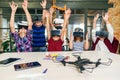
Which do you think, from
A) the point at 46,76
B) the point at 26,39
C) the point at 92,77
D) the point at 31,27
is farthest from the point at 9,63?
the point at 31,27

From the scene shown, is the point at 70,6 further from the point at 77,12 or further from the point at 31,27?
the point at 31,27

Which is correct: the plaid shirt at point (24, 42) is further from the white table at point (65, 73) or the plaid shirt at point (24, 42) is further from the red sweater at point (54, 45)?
the white table at point (65, 73)

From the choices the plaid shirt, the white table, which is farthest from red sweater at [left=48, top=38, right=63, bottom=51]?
the white table

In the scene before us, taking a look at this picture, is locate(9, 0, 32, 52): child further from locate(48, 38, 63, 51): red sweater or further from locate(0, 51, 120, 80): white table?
locate(0, 51, 120, 80): white table

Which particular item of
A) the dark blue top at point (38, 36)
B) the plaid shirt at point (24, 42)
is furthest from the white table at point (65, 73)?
the dark blue top at point (38, 36)

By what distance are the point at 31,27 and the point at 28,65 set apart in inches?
61.5

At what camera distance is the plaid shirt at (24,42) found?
2.21 meters

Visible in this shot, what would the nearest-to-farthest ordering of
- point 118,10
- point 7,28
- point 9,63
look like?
point 9,63
point 118,10
point 7,28

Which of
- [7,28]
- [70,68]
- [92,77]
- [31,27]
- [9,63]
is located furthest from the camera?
[7,28]

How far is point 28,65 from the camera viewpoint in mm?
996

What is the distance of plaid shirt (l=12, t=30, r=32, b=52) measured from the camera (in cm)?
221

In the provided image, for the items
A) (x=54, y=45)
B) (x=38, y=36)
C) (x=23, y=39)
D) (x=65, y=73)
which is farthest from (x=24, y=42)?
(x=65, y=73)

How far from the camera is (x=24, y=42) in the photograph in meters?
2.30

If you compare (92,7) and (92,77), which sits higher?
(92,7)
